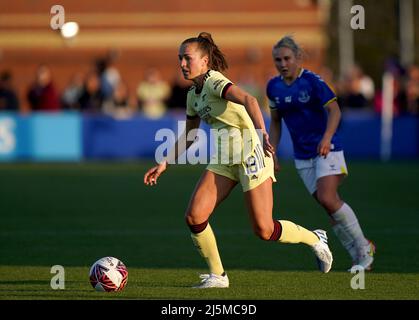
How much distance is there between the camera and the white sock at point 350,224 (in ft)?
34.4

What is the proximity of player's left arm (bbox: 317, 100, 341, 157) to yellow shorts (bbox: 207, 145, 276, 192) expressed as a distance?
0.76 metres

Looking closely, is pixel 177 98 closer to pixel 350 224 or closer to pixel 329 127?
pixel 350 224

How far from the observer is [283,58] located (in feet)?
34.0

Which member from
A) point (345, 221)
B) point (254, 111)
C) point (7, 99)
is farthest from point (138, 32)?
point (254, 111)

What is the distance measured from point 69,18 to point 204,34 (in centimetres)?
3918

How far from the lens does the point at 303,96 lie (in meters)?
10.6

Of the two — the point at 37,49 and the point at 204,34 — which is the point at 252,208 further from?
the point at 37,49

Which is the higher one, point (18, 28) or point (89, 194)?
point (18, 28)

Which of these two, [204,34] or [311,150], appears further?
[311,150]

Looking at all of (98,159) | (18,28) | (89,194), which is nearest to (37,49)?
(18,28)

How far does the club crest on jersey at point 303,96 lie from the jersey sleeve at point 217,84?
144 cm

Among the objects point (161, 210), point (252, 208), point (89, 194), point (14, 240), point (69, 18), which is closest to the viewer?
point (252, 208)

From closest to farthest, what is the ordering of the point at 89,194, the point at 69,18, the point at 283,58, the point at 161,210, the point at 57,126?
the point at 283,58 < the point at 161,210 < the point at 89,194 < the point at 57,126 < the point at 69,18

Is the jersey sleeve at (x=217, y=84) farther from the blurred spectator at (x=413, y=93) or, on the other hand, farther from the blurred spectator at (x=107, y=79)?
the blurred spectator at (x=107, y=79)
